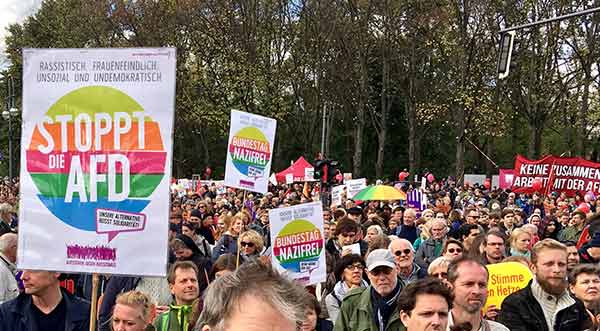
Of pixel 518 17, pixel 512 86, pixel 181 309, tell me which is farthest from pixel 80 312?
pixel 512 86

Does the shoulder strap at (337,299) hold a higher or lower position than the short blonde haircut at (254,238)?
lower

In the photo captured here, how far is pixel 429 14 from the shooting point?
36.8m

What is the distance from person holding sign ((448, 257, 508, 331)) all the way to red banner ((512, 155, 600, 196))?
15.1 metres

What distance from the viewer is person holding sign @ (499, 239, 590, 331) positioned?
5.43 metres

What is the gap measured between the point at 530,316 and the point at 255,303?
12.0ft

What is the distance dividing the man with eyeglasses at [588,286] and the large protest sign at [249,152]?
4592mm

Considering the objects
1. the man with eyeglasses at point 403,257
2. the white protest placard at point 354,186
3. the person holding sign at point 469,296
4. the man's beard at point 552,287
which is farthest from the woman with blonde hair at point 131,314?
the white protest placard at point 354,186

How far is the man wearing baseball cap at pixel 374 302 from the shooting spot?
6035mm

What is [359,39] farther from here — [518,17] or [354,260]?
[354,260]

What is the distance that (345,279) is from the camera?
6.99 m

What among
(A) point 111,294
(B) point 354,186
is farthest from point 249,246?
(B) point 354,186

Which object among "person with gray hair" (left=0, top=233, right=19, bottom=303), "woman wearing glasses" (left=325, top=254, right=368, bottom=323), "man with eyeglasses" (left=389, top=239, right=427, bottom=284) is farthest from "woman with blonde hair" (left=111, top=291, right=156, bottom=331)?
"man with eyeglasses" (left=389, top=239, right=427, bottom=284)

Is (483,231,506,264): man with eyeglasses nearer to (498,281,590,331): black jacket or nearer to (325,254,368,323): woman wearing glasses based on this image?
(325,254,368,323): woman wearing glasses

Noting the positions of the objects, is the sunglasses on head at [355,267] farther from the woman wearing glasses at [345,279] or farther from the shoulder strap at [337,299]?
the shoulder strap at [337,299]
